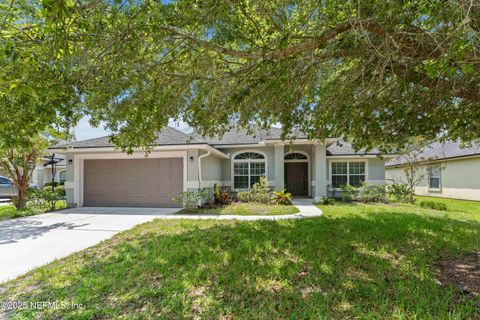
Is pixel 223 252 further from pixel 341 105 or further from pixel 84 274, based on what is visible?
pixel 341 105

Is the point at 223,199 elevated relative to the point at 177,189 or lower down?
lower down

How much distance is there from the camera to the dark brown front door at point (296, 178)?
16.8 meters

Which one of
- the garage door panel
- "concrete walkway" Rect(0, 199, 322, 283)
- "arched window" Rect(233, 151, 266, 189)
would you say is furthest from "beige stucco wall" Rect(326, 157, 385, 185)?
the garage door panel

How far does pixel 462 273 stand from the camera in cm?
429

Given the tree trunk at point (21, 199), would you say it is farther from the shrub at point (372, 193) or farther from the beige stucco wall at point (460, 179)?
the beige stucco wall at point (460, 179)

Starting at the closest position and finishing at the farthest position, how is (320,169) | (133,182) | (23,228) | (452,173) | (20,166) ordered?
(23,228) → (20,166) → (133,182) → (320,169) → (452,173)

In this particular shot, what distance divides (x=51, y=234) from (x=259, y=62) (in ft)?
24.4

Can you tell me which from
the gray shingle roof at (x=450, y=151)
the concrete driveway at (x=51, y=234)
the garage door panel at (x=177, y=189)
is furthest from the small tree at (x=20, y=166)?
the gray shingle roof at (x=450, y=151)

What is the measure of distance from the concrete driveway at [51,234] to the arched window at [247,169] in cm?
657

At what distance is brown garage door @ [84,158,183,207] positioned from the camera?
1254cm

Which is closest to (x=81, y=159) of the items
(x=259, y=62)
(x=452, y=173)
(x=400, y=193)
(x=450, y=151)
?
(x=259, y=62)

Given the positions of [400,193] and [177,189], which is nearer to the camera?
[177,189]

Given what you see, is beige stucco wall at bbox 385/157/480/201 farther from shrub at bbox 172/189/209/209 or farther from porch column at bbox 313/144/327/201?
shrub at bbox 172/189/209/209

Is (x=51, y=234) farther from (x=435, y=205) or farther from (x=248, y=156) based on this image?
(x=435, y=205)
